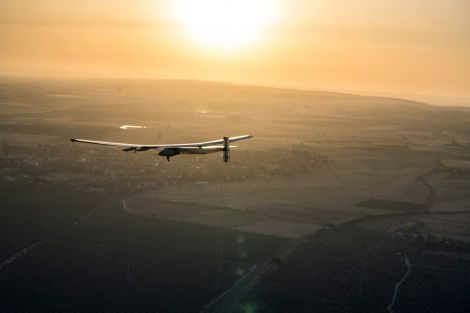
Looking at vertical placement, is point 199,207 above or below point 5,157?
below

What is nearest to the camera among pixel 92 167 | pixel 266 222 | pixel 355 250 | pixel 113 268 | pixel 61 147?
pixel 113 268

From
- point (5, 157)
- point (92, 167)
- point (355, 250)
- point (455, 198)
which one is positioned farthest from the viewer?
point (5, 157)

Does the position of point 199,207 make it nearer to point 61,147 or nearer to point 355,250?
point 355,250

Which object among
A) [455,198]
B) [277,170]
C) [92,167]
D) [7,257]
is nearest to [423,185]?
[455,198]

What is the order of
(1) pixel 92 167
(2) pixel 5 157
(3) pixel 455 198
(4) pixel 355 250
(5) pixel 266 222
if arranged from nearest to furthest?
(4) pixel 355 250
(5) pixel 266 222
(3) pixel 455 198
(1) pixel 92 167
(2) pixel 5 157

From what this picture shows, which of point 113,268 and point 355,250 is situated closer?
point 113,268

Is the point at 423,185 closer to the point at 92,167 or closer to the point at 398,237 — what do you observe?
the point at 398,237

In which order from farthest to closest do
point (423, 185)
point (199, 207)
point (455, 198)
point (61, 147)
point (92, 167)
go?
1. point (61, 147)
2. point (92, 167)
3. point (423, 185)
4. point (455, 198)
5. point (199, 207)

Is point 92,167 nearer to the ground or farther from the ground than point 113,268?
farther from the ground

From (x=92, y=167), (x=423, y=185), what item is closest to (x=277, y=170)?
(x=423, y=185)
